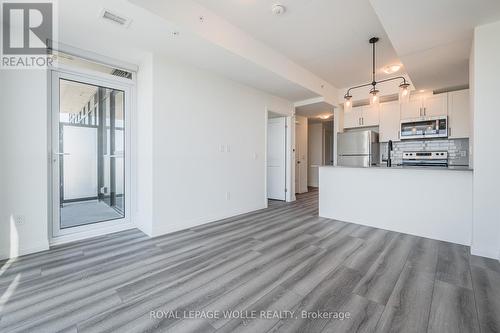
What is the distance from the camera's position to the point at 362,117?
550 cm

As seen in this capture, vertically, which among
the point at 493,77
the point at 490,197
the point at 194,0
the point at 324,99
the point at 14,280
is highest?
the point at 194,0

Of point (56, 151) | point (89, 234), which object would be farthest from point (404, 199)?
point (56, 151)

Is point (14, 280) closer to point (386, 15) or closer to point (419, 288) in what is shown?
point (419, 288)

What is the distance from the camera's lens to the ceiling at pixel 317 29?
2611mm

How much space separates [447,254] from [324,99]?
363 cm

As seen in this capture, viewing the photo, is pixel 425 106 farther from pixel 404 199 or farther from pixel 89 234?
pixel 89 234

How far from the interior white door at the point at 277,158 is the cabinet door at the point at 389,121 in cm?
229

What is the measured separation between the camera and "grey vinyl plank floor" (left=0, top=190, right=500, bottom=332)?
146cm

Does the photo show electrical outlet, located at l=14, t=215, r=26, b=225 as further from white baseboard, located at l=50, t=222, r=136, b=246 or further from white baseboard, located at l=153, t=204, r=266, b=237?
white baseboard, located at l=153, t=204, r=266, b=237

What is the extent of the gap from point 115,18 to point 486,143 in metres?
4.21

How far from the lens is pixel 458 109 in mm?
4336

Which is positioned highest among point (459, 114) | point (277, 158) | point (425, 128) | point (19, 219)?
point (459, 114)

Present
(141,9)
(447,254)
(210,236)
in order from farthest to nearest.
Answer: (210,236) → (447,254) → (141,9)

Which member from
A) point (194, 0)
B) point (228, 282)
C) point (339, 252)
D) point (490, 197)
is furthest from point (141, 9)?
point (490, 197)
